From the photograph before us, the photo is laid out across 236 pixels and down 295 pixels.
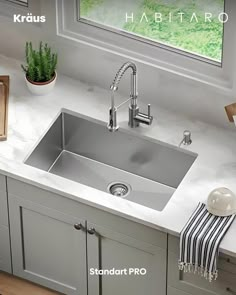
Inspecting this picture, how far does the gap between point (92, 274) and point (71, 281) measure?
0.17 meters

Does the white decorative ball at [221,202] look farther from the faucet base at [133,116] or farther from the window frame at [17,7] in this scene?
the window frame at [17,7]

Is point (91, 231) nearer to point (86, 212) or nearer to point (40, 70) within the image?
point (86, 212)

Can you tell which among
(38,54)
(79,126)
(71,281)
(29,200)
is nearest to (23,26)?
(38,54)

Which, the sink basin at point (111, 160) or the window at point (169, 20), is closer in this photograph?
the window at point (169, 20)

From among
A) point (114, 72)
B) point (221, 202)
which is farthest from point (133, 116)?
point (221, 202)

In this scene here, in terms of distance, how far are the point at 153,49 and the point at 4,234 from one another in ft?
3.97

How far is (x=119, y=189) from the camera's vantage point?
525 centimetres

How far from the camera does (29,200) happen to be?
16.3ft

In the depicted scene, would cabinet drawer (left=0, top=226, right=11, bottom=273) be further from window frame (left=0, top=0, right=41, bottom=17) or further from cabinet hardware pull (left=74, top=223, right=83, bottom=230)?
window frame (left=0, top=0, right=41, bottom=17)

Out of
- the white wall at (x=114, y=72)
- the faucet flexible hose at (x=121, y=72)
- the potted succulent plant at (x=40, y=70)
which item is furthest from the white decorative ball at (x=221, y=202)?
the potted succulent plant at (x=40, y=70)

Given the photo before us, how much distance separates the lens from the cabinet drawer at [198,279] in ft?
15.1

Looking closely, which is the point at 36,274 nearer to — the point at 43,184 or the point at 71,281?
the point at 71,281

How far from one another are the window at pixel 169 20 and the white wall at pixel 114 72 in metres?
0.15

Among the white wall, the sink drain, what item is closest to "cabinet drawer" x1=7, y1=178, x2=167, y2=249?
the sink drain
